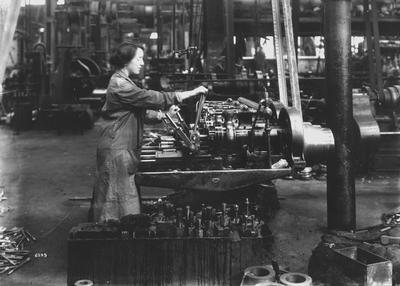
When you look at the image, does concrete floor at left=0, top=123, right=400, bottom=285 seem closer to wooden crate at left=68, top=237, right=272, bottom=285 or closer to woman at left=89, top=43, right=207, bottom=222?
wooden crate at left=68, top=237, right=272, bottom=285

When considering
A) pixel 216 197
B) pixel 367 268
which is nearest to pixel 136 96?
pixel 216 197

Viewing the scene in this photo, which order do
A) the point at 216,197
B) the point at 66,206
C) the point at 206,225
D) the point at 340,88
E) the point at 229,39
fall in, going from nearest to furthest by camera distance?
the point at 206,225 → the point at 340,88 → the point at 216,197 → the point at 66,206 → the point at 229,39

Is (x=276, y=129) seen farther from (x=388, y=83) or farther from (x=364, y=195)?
(x=388, y=83)

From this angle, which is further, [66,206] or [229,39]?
[229,39]

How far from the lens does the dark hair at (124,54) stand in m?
3.38

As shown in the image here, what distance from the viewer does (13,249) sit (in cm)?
382

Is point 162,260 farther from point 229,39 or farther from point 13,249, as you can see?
point 229,39

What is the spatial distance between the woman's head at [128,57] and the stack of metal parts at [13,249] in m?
1.58

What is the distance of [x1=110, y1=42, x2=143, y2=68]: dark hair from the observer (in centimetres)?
338

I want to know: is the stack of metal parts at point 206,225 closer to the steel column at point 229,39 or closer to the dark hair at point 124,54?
the dark hair at point 124,54

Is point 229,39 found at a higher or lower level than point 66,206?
higher

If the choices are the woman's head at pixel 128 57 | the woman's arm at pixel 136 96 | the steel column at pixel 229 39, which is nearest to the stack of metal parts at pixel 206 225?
the woman's arm at pixel 136 96

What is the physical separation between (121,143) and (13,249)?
1.30 m

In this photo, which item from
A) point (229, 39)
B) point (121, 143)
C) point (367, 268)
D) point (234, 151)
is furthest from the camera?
point (229, 39)
